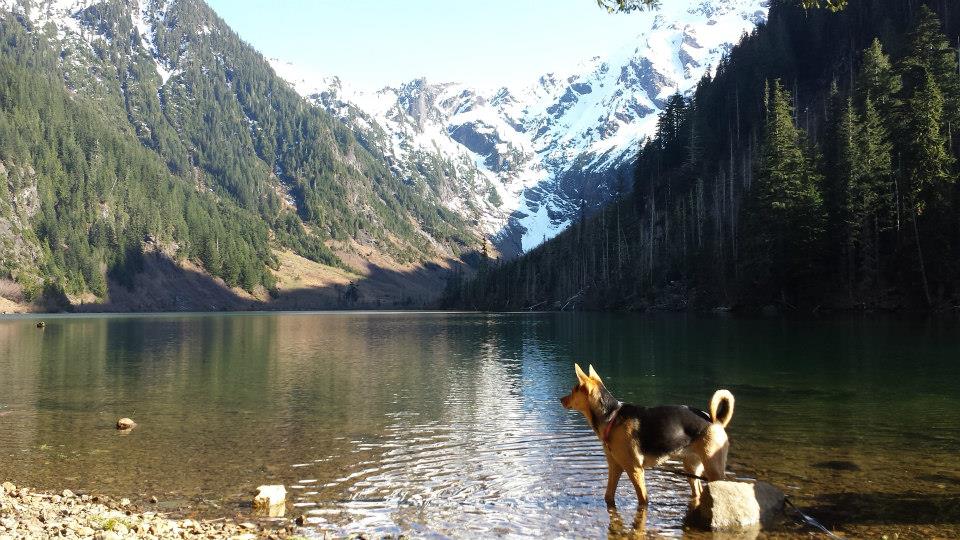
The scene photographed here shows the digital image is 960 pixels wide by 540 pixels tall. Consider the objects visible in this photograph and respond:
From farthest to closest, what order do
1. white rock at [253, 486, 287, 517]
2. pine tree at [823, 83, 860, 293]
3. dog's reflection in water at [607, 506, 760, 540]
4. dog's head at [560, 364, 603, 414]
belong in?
pine tree at [823, 83, 860, 293], white rock at [253, 486, 287, 517], dog's head at [560, 364, 603, 414], dog's reflection in water at [607, 506, 760, 540]

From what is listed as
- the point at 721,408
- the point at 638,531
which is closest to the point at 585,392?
the point at 721,408

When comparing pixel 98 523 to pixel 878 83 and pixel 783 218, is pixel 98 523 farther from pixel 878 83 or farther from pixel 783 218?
pixel 878 83

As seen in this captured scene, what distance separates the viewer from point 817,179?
86125mm

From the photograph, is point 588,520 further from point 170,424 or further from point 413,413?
point 170,424

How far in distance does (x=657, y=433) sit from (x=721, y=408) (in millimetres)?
1229

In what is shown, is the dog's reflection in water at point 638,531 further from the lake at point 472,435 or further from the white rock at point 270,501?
the white rock at point 270,501

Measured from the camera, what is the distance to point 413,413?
26.1m

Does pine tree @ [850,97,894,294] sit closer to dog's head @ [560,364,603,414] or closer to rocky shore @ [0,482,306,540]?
dog's head @ [560,364,603,414]

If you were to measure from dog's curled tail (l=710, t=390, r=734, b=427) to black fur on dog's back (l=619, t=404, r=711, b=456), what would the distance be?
169mm

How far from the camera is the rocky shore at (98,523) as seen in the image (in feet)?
35.0

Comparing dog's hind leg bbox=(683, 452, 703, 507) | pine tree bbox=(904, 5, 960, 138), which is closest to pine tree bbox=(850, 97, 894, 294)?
pine tree bbox=(904, 5, 960, 138)

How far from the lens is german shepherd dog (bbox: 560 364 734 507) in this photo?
12039mm

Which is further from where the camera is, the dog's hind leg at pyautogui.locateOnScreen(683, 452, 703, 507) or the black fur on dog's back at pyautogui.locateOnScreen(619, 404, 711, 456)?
the dog's hind leg at pyautogui.locateOnScreen(683, 452, 703, 507)

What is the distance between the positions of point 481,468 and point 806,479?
7296mm
